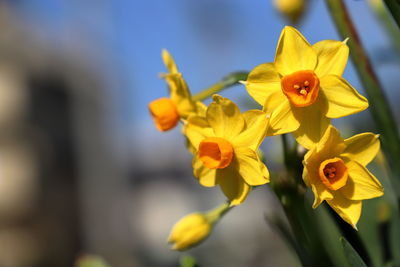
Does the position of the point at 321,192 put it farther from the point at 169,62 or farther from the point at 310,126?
the point at 169,62

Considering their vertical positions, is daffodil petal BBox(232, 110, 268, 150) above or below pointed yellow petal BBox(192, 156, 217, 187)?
above

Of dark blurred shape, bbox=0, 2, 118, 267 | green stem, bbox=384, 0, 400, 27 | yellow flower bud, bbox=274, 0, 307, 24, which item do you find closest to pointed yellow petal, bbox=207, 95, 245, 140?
green stem, bbox=384, 0, 400, 27

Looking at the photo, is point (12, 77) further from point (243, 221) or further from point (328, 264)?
point (328, 264)

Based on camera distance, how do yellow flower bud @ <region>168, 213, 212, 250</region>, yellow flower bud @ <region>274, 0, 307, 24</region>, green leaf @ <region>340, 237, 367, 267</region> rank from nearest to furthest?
green leaf @ <region>340, 237, 367, 267</region> → yellow flower bud @ <region>168, 213, 212, 250</region> → yellow flower bud @ <region>274, 0, 307, 24</region>

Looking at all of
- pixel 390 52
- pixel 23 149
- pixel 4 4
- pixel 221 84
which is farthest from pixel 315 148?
pixel 4 4

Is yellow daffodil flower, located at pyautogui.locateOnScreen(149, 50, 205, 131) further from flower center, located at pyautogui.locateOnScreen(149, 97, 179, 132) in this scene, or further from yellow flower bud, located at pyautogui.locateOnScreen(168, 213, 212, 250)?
yellow flower bud, located at pyautogui.locateOnScreen(168, 213, 212, 250)
